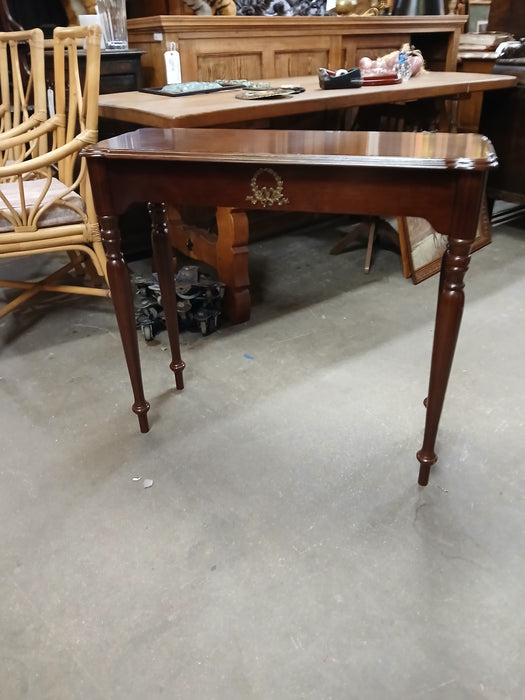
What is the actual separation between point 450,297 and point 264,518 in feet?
2.14

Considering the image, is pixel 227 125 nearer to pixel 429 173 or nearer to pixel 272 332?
pixel 272 332

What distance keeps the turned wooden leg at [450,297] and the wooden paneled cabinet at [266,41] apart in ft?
5.64

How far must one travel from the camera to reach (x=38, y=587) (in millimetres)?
1167

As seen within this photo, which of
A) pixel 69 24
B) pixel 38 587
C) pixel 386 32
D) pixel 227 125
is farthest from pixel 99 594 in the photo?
pixel 386 32

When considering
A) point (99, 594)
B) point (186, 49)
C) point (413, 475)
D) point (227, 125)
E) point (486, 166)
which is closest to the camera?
point (486, 166)

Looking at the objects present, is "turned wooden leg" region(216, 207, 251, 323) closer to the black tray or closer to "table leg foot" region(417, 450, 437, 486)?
the black tray

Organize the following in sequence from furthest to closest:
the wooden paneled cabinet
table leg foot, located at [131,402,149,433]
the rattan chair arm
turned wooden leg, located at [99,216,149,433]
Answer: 1. the wooden paneled cabinet
2. the rattan chair arm
3. table leg foot, located at [131,402,149,433]
4. turned wooden leg, located at [99,216,149,433]

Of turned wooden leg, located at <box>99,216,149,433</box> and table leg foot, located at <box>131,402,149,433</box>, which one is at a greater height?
turned wooden leg, located at <box>99,216,149,433</box>

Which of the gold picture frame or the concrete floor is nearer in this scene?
the concrete floor

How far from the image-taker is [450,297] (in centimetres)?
115

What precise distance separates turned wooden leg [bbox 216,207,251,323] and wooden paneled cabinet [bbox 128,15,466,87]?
78cm

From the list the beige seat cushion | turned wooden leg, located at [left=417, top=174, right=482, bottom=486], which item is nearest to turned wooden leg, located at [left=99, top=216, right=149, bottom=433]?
the beige seat cushion

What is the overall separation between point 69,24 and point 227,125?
51.7 inches

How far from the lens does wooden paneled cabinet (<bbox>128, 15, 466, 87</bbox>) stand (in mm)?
2312
